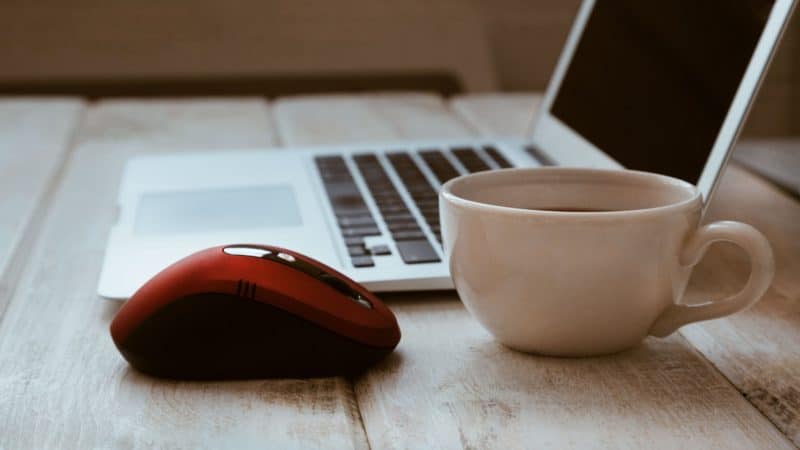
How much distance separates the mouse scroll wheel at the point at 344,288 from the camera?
517 mm

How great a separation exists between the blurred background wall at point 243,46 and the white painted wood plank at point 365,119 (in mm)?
721

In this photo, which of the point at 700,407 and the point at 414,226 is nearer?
the point at 700,407

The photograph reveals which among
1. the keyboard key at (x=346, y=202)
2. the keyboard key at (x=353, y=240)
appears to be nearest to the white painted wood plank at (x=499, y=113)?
the keyboard key at (x=346, y=202)

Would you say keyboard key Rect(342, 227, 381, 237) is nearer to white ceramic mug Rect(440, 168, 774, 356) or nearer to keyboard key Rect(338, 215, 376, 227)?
keyboard key Rect(338, 215, 376, 227)

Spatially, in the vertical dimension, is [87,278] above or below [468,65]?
above

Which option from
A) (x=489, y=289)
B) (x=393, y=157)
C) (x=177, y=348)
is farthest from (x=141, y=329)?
(x=393, y=157)

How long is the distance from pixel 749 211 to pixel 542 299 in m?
0.43

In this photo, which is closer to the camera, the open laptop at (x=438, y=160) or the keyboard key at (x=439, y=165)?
the open laptop at (x=438, y=160)

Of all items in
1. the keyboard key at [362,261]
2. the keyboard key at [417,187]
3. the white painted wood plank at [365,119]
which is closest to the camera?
the keyboard key at [362,261]

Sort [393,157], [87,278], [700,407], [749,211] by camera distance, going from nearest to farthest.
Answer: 1. [700,407]
2. [87,278]
3. [749,211]
4. [393,157]

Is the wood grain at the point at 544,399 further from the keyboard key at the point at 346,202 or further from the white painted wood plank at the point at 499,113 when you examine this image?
the white painted wood plank at the point at 499,113

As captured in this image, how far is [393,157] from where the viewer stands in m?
0.99

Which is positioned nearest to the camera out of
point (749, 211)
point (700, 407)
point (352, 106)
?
point (700, 407)

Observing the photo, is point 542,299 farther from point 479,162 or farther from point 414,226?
point 479,162
